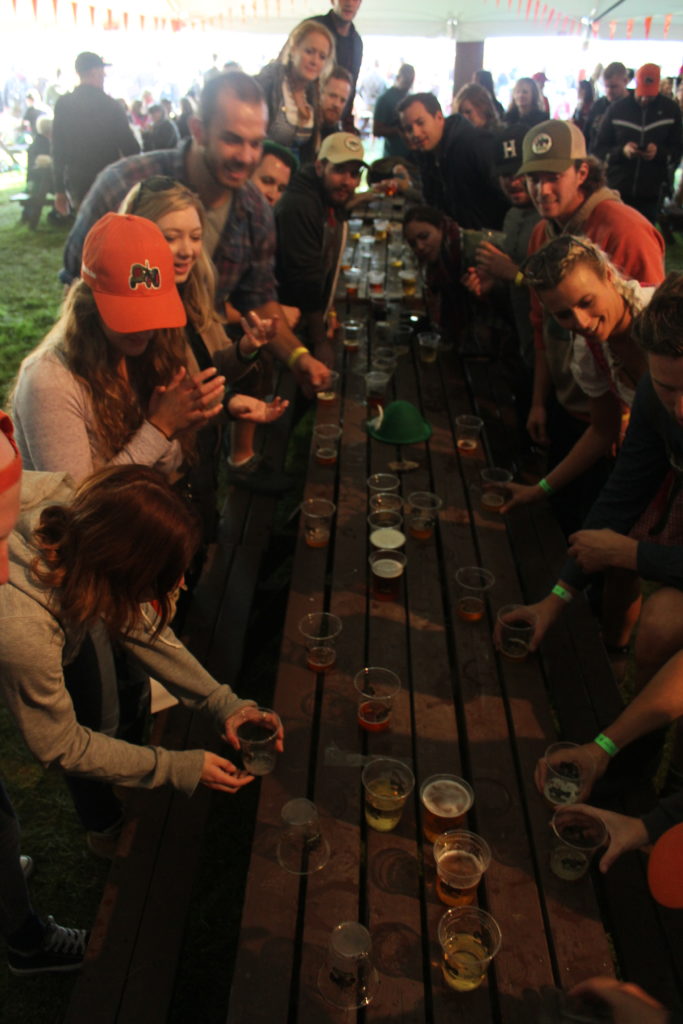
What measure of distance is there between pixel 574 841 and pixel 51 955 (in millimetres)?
1609

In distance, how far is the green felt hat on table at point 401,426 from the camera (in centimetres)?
360

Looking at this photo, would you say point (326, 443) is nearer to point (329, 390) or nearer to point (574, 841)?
point (329, 390)

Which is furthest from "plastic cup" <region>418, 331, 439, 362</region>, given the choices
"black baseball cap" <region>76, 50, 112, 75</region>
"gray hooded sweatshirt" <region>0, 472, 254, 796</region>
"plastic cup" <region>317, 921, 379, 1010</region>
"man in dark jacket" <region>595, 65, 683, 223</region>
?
"black baseball cap" <region>76, 50, 112, 75</region>

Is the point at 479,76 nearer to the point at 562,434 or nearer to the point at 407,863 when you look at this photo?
the point at 562,434

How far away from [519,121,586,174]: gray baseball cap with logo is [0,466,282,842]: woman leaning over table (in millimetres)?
2956

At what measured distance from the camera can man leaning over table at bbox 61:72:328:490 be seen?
3.29 meters

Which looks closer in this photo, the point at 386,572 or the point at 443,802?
the point at 443,802

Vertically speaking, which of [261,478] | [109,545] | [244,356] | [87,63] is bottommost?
[261,478]

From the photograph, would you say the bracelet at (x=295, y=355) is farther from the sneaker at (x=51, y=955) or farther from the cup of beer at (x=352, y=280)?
the sneaker at (x=51, y=955)

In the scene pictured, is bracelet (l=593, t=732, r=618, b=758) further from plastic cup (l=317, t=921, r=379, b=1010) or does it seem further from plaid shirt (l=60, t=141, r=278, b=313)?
plaid shirt (l=60, t=141, r=278, b=313)

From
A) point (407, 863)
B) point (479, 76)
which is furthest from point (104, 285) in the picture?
point (479, 76)

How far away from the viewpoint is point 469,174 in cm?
562

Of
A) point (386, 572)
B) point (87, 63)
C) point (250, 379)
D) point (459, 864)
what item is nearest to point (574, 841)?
point (459, 864)

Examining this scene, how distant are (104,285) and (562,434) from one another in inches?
98.4
